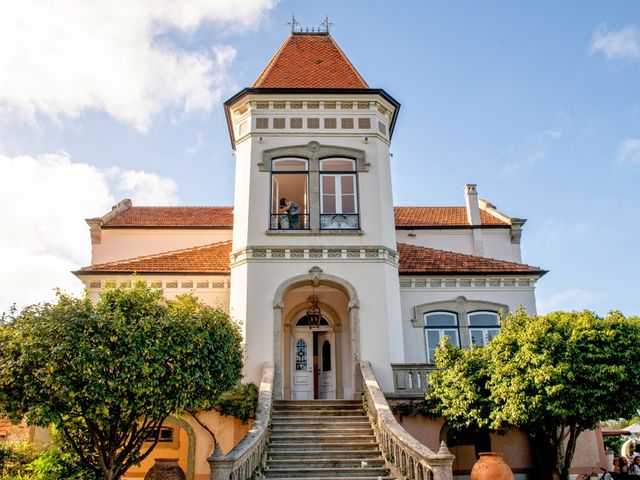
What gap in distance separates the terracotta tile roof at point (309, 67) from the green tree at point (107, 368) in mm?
10612

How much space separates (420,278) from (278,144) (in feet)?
22.8

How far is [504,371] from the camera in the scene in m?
14.1

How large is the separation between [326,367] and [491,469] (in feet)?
28.5

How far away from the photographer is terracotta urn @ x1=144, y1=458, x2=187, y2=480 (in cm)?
1230

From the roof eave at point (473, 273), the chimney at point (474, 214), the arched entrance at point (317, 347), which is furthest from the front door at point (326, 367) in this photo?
the chimney at point (474, 214)

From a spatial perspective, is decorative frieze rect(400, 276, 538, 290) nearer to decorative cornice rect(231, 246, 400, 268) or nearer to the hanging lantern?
decorative cornice rect(231, 246, 400, 268)

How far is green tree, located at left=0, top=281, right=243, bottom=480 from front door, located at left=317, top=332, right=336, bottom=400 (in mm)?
7084

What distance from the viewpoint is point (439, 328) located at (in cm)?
2044

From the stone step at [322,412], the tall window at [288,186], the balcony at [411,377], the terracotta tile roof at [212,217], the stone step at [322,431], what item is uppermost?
the terracotta tile roof at [212,217]

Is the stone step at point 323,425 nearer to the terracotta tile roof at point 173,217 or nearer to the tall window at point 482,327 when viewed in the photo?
the tall window at point 482,327

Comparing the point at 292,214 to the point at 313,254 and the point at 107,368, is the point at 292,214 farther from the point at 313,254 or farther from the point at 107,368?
the point at 107,368

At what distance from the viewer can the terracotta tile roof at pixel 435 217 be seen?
2844 cm

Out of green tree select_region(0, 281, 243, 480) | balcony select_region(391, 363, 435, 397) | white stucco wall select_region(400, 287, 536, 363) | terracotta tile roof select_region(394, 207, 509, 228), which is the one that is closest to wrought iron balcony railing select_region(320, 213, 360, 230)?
white stucco wall select_region(400, 287, 536, 363)

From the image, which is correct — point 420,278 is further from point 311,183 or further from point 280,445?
point 280,445
